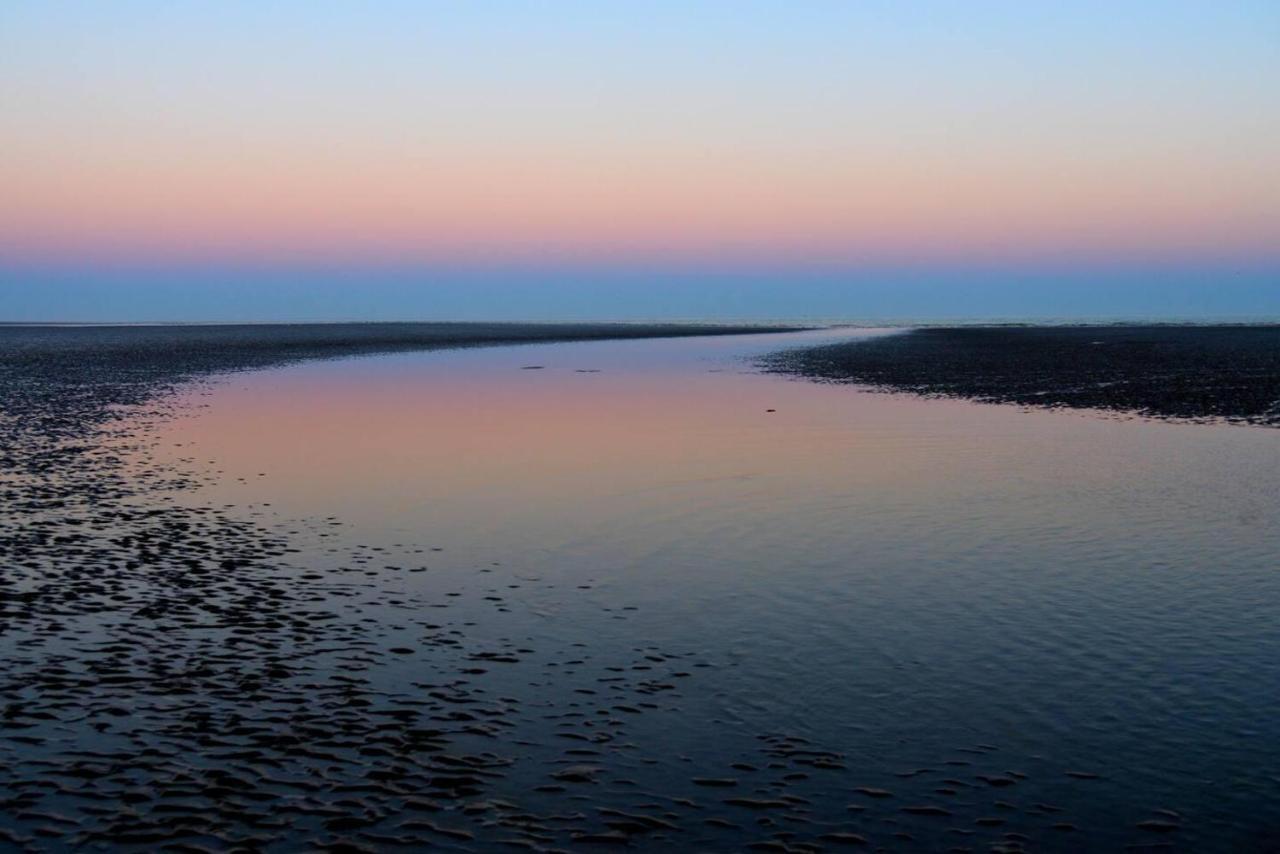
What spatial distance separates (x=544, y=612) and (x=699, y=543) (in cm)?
539

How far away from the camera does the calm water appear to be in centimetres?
1007

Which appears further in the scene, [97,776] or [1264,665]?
[1264,665]

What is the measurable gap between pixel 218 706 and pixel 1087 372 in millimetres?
64131

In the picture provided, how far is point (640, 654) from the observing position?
13.9 meters

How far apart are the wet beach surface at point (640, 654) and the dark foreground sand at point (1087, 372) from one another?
17703 millimetres

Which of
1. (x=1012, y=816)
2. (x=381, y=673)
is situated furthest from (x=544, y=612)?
(x=1012, y=816)

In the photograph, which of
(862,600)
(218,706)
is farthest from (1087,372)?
(218,706)

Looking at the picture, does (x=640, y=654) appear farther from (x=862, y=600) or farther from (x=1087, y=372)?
(x=1087, y=372)

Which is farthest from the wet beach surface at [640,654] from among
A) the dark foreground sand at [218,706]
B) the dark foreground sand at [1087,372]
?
the dark foreground sand at [1087,372]

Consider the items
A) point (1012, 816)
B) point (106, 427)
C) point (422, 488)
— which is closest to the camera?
point (1012, 816)

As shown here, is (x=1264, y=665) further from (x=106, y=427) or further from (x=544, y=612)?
(x=106, y=427)

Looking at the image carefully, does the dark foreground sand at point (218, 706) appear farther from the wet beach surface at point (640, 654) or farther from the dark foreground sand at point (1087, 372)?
the dark foreground sand at point (1087, 372)

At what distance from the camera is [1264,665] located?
13.4m

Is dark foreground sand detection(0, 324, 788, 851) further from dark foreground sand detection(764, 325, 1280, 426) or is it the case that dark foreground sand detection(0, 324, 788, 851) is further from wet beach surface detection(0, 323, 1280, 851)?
dark foreground sand detection(764, 325, 1280, 426)
